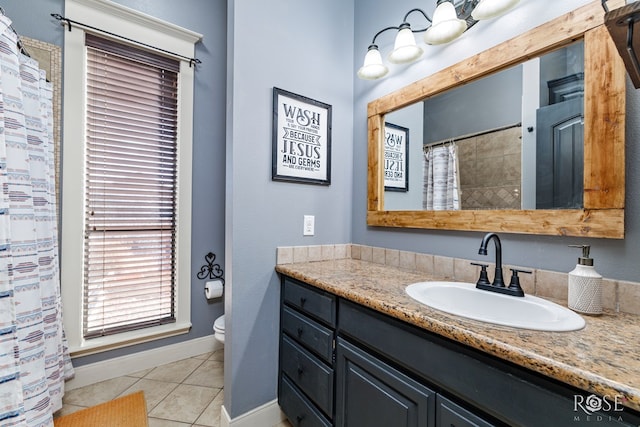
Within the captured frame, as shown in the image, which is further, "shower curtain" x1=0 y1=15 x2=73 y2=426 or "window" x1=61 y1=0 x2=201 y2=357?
"window" x1=61 y1=0 x2=201 y2=357

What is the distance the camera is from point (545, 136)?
103cm

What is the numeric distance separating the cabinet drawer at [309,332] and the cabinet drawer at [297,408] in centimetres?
27

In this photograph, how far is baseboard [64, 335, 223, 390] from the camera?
1753 millimetres

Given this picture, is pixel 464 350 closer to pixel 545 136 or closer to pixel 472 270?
pixel 472 270

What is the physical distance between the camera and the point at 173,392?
1.72m

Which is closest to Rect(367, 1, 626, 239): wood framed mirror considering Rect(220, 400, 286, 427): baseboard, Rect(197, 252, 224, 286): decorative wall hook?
Rect(220, 400, 286, 427): baseboard

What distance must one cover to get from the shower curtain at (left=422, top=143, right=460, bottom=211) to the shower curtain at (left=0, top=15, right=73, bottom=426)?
188 centimetres

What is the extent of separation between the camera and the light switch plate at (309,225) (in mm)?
1629

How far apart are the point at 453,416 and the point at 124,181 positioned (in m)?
2.26

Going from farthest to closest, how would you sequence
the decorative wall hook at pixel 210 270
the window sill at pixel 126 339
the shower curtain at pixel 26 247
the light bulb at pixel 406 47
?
the decorative wall hook at pixel 210 270 → the window sill at pixel 126 339 → the light bulb at pixel 406 47 → the shower curtain at pixel 26 247

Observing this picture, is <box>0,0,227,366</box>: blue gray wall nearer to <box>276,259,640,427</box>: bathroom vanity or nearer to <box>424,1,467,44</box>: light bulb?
<box>276,259,640,427</box>: bathroom vanity

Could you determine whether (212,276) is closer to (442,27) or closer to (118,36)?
(118,36)

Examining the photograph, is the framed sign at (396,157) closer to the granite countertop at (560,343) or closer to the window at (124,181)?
the granite countertop at (560,343)

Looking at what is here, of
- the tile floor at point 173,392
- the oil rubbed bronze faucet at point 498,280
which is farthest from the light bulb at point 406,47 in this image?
the tile floor at point 173,392
